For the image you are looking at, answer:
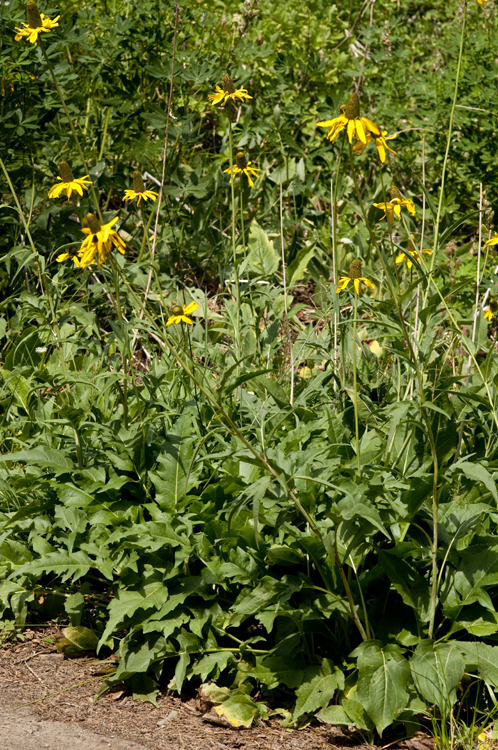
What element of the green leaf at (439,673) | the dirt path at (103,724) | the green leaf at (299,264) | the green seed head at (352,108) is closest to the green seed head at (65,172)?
the green seed head at (352,108)

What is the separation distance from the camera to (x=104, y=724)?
6.09 ft

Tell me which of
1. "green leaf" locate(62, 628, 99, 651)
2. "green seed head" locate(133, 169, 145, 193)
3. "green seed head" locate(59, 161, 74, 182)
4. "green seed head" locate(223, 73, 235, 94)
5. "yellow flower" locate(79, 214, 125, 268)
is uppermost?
"green seed head" locate(223, 73, 235, 94)

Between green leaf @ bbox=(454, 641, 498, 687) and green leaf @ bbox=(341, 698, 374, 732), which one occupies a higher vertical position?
green leaf @ bbox=(454, 641, 498, 687)

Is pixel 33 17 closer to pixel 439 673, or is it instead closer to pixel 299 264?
pixel 439 673

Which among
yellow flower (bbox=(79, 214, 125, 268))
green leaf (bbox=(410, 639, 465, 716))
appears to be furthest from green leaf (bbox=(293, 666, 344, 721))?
yellow flower (bbox=(79, 214, 125, 268))

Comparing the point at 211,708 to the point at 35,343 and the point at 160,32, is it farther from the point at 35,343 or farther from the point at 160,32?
the point at 160,32

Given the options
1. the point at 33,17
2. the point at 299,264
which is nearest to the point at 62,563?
the point at 33,17

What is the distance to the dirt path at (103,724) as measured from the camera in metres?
1.79

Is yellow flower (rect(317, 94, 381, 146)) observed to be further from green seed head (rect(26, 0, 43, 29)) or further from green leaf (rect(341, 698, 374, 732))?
green leaf (rect(341, 698, 374, 732))

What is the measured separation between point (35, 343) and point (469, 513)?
186 cm

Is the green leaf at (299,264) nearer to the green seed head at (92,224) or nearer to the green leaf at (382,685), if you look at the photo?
the green seed head at (92,224)

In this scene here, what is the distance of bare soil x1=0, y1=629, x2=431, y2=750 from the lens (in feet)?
5.87

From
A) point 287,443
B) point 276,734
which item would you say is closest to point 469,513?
point 287,443

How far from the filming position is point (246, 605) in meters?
1.91
